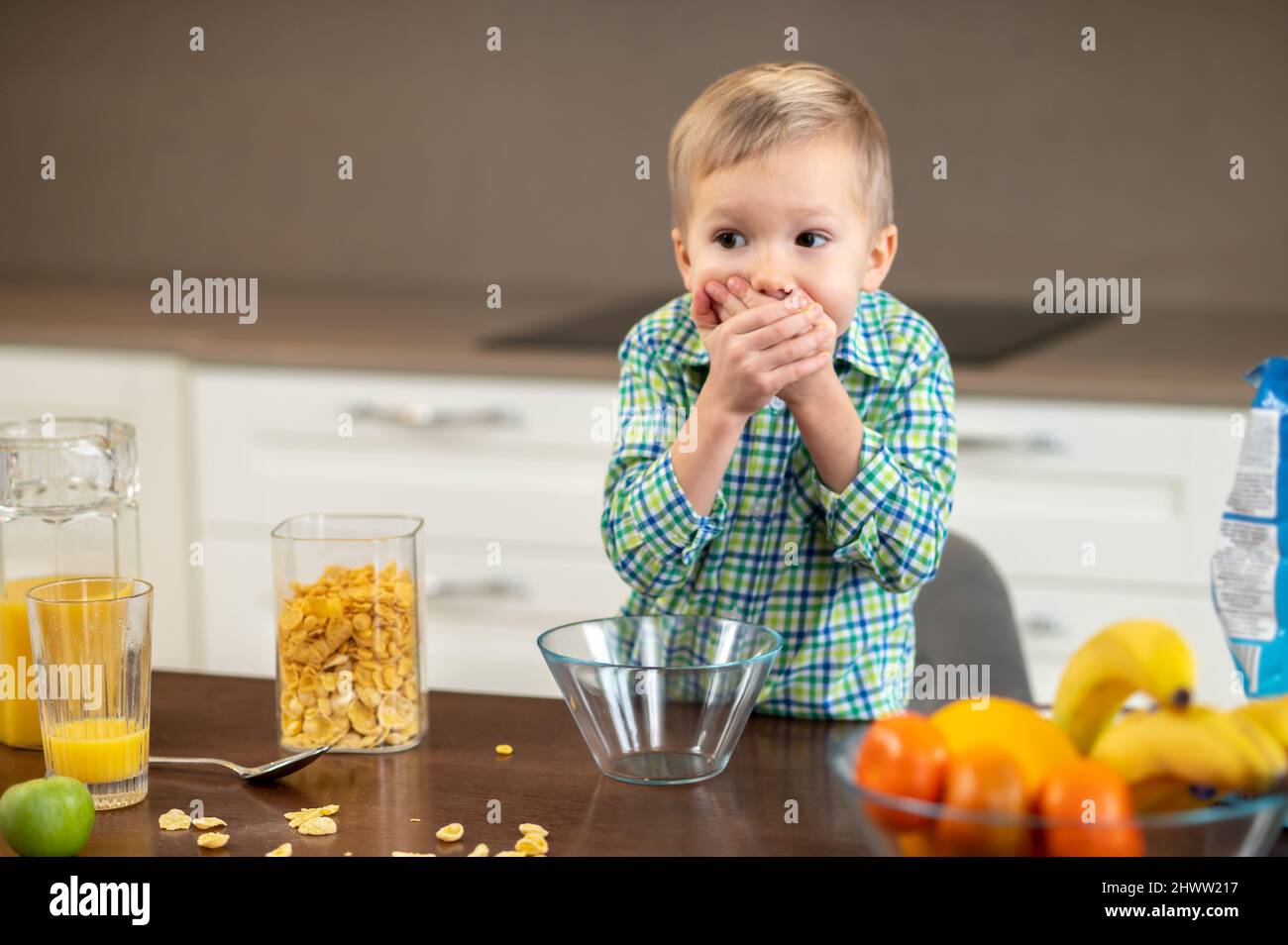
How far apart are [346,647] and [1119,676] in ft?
1.79

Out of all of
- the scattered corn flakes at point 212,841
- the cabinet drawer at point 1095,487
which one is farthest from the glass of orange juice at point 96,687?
the cabinet drawer at point 1095,487

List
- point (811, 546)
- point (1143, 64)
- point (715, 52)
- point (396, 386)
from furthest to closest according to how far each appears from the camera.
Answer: point (715, 52) < point (1143, 64) < point (396, 386) < point (811, 546)

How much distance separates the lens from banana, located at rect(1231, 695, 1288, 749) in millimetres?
720

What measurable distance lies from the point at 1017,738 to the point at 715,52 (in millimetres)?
2340

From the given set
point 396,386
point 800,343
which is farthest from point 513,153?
point 800,343

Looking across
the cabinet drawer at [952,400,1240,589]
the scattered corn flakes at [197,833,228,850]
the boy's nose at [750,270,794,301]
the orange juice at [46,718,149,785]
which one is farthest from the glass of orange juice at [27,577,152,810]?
the cabinet drawer at [952,400,1240,589]

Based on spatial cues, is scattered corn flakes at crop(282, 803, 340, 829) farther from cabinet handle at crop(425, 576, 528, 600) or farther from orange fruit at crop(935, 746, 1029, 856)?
cabinet handle at crop(425, 576, 528, 600)

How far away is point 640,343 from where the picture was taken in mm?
1299

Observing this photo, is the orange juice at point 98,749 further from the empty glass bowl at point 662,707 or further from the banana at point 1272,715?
the banana at point 1272,715

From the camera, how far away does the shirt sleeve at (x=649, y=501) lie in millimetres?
1147

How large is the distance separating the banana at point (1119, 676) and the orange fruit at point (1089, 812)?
2.4 inches

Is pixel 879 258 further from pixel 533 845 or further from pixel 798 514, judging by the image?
pixel 533 845

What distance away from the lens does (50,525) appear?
1.10 meters
